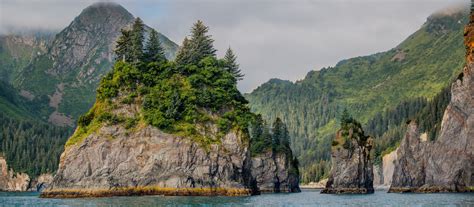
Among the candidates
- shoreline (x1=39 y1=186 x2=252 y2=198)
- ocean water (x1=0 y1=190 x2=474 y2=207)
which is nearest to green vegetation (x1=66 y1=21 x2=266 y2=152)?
shoreline (x1=39 y1=186 x2=252 y2=198)

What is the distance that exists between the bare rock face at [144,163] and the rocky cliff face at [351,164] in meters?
49.8

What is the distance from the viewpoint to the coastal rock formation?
18400 centimetres

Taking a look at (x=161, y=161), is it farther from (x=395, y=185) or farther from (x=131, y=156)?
(x=395, y=185)

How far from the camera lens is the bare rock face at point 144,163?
138000mm

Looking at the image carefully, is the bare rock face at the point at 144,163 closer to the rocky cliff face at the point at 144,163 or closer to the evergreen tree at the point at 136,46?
the rocky cliff face at the point at 144,163

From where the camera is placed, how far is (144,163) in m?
140

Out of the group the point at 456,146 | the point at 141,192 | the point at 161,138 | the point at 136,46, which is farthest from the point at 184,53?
the point at 456,146

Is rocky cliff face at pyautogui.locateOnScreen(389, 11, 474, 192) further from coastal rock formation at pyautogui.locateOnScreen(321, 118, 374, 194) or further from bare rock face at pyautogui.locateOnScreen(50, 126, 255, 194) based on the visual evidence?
bare rock face at pyautogui.locateOnScreen(50, 126, 255, 194)

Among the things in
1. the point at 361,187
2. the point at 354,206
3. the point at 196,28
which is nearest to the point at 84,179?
the point at 196,28

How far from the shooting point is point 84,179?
139 m

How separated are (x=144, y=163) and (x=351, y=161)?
66.9 metres

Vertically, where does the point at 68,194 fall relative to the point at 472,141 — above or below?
below

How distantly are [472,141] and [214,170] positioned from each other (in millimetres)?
61338

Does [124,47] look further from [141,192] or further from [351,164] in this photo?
[351,164]
